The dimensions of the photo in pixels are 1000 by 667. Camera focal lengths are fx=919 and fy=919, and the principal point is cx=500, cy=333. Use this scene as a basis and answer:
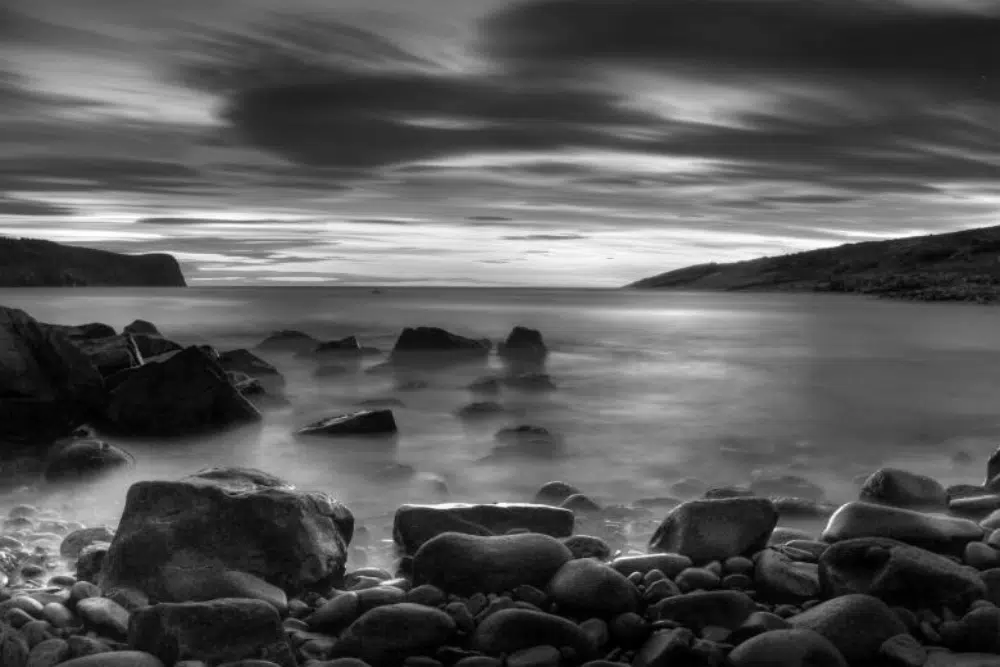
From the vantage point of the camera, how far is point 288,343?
32906 mm

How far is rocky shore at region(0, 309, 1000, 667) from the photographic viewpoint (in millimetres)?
4992

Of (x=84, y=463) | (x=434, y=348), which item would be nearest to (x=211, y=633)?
(x=84, y=463)

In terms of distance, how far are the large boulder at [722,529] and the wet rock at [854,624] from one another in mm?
1120

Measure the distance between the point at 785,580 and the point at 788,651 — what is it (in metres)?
1.10

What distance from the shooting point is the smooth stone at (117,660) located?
457 centimetres

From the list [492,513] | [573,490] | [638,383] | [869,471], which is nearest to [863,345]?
[638,383]

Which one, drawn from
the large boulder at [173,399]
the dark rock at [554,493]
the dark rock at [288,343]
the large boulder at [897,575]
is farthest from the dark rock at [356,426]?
the dark rock at [288,343]

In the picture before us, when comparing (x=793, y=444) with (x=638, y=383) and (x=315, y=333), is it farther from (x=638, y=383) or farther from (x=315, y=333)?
(x=315, y=333)

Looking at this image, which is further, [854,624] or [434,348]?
[434,348]

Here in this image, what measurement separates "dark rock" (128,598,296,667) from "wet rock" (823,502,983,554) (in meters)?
3.95

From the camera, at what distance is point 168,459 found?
1233 cm

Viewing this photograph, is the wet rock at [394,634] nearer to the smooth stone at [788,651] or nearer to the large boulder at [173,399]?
the smooth stone at [788,651]

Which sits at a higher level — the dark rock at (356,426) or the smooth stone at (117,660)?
the smooth stone at (117,660)

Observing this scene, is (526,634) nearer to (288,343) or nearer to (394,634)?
(394,634)
